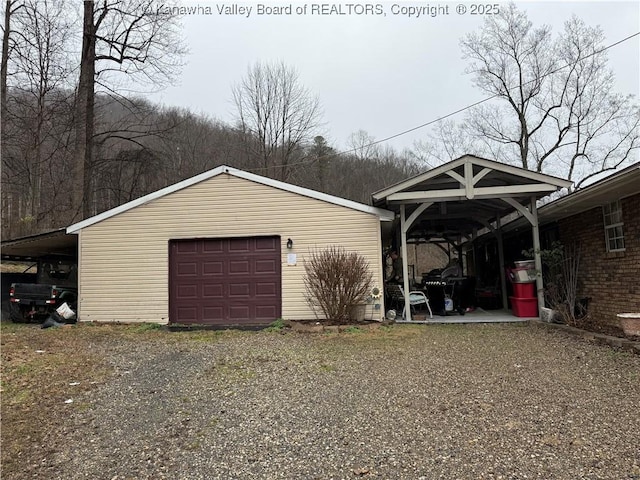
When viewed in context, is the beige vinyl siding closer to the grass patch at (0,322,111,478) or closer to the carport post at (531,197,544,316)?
the grass patch at (0,322,111,478)

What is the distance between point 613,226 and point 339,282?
5.40 meters

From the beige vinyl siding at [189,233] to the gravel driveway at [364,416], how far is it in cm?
369

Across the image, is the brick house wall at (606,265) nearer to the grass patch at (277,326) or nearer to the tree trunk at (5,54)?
the grass patch at (277,326)

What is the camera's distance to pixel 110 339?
8258 mm

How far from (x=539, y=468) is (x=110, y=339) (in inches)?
304

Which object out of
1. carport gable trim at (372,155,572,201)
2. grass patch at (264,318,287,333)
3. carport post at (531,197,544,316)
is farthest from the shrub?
carport post at (531,197,544,316)

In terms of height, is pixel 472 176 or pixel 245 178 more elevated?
pixel 245 178

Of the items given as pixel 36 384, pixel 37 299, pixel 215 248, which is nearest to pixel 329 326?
pixel 215 248

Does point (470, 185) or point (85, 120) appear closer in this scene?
point (470, 185)

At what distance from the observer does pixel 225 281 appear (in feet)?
33.8

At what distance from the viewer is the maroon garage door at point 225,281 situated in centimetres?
1016

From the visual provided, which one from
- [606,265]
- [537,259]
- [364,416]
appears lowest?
[364,416]

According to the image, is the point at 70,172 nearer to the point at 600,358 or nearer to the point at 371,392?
the point at 371,392

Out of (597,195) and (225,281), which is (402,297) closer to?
(225,281)
